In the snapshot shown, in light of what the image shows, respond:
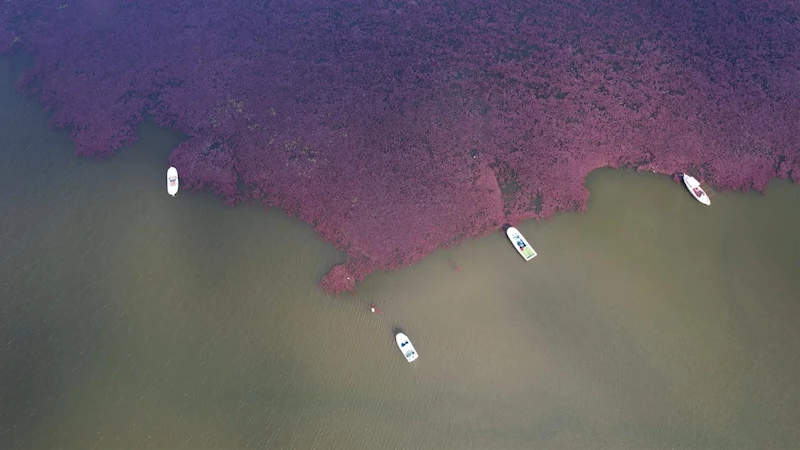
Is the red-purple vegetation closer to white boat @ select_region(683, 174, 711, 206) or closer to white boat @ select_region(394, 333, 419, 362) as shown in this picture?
white boat @ select_region(683, 174, 711, 206)

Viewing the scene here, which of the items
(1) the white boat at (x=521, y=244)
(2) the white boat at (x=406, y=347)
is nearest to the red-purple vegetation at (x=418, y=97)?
(1) the white boat at (x=521, y=244)

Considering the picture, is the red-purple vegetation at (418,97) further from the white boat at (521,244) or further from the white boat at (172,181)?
the white boat at (521,244)

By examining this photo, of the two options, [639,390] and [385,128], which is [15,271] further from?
[639,390]

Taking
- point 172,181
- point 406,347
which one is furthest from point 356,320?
point 172,181

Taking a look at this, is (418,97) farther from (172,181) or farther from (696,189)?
(696,189)

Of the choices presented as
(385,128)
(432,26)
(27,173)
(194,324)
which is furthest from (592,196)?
(27,173)

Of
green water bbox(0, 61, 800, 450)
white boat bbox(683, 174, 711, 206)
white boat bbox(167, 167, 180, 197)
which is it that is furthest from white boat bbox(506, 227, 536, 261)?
white boat bbox(167, 167, 180, 197)
